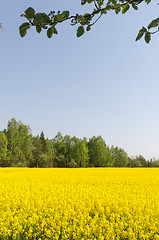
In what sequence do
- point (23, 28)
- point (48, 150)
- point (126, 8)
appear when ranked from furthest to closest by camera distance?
1. point (48, 150)
2. point (126, 8)
3. point (23, 28)

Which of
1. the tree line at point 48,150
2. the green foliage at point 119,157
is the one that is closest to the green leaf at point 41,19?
the tree line at point 48,150

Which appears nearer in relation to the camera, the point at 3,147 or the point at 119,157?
the point at 3,147

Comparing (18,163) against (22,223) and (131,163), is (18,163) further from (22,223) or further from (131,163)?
(131,163)

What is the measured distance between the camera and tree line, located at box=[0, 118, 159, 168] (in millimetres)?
49781

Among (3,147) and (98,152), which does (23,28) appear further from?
(98,152)

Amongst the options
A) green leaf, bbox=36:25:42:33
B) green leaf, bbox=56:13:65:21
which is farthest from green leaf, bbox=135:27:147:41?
green leaf, bbox=36:25:42:33

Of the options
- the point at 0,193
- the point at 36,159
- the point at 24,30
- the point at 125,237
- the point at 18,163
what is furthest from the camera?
the point at 36,159

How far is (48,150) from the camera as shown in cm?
6191

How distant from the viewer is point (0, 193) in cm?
941

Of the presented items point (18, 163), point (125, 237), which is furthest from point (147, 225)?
point (18, 163)

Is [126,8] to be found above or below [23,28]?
above

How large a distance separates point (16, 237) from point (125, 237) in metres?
2.75

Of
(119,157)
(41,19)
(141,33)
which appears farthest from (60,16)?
(119,157)

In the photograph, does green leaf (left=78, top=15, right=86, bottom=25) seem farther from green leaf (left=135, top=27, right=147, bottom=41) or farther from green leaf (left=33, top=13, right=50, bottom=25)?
green leaf (left=135, top=27, right=147, bottom=41)
